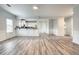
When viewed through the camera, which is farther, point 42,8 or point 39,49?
point 42,8

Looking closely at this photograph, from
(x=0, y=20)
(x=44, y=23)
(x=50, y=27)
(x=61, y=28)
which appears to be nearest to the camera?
(x=0, y=20)

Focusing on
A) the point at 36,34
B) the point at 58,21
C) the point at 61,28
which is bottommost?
the point at 36,34

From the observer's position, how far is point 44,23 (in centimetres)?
1858

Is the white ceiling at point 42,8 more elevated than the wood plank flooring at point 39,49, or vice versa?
the white ceiling at point 42,8

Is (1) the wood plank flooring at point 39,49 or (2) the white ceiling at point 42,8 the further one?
(2) the white ceiling at point 42,8

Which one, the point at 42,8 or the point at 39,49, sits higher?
the point at 42,8

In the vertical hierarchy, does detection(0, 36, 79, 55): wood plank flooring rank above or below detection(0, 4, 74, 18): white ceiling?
below

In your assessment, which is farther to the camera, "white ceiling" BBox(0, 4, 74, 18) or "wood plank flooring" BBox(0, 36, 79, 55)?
"white ceiling" BBox(0, 4, 74, 18)
